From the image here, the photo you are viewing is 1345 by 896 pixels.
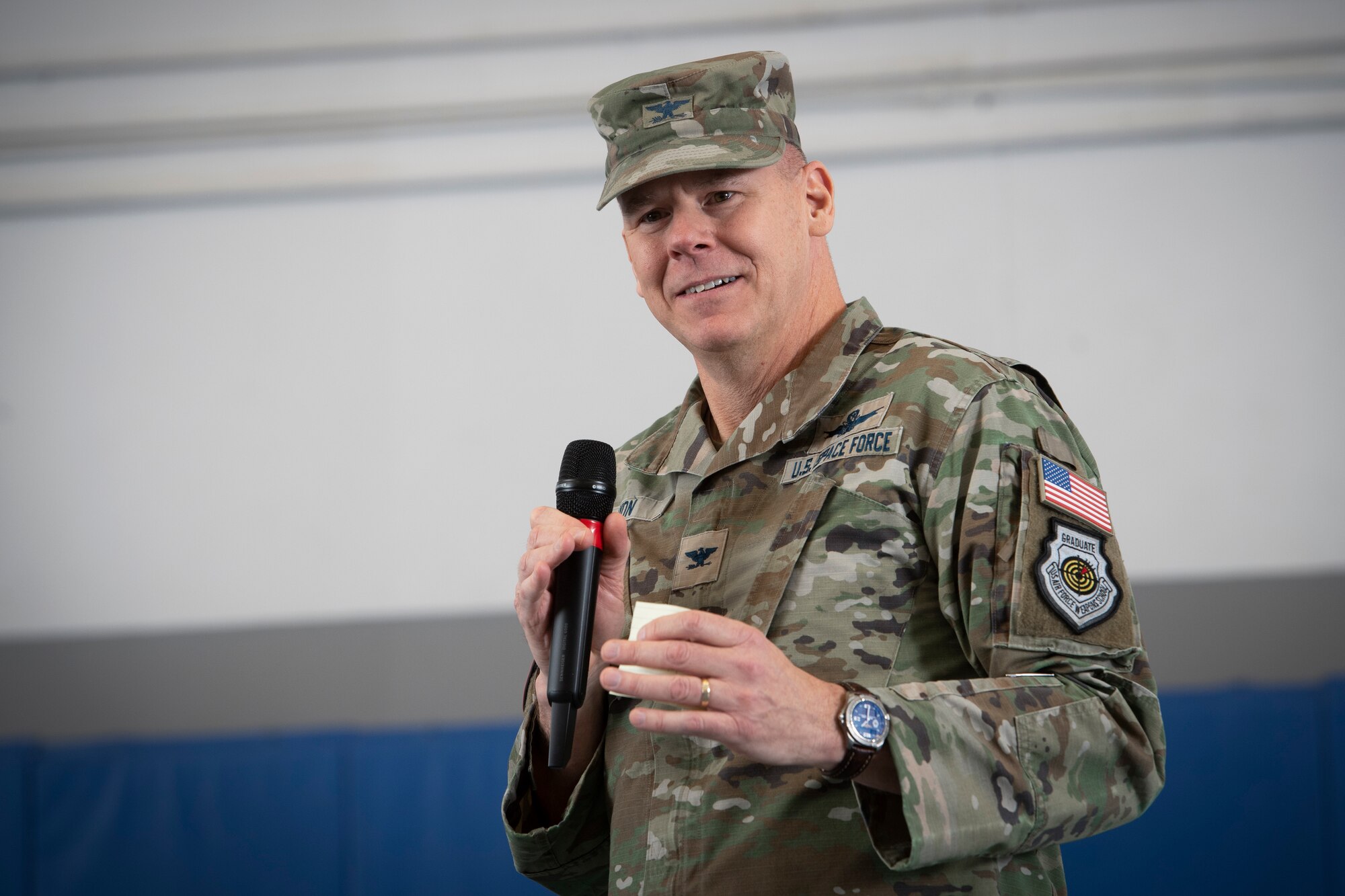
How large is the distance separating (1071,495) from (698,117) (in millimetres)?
540

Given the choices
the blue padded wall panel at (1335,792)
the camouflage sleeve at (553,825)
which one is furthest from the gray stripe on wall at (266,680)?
the blue padded wall panel at (1335,792)

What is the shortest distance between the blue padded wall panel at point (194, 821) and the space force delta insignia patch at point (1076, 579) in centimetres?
246

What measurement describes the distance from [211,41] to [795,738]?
3280mm

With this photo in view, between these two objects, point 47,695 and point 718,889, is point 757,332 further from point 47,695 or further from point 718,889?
point 47,695

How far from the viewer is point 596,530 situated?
36.6 inches

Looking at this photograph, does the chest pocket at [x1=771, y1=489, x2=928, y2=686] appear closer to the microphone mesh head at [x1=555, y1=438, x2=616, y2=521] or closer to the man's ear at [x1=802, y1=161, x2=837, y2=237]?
the microphone mesh head at [x1=555, y1=438, x2=616, y2=521]

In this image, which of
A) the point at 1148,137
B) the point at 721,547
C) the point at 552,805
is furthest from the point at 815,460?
the point at 1148,137

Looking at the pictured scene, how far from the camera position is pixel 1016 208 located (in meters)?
3.12

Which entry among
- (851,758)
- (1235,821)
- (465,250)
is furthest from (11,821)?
(1235,821)

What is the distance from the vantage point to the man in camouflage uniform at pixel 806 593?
2.54 feet

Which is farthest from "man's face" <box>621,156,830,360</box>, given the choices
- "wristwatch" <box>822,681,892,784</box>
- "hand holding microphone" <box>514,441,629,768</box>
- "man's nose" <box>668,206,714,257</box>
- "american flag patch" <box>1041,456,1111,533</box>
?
"wristwatch" <box>822,681,892,784</box>

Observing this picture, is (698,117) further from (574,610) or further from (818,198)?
(574,610)

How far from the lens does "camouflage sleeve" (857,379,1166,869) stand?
77 centimetres

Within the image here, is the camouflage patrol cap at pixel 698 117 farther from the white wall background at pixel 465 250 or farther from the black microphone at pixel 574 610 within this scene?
the white wall background at pixel 465 250
